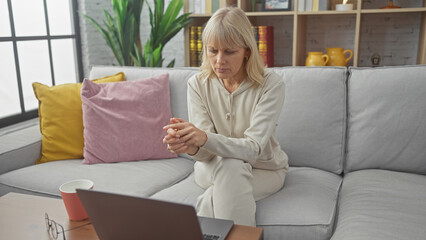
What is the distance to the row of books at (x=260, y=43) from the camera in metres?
2.99

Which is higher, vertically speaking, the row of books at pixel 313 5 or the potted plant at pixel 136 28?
the row of books at pixel 313 5

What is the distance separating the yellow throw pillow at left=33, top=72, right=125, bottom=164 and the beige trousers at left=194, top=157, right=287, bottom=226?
0.81 metres

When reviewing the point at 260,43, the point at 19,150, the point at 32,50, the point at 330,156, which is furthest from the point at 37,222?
the point at 260,43

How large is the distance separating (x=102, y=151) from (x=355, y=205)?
1148 mm

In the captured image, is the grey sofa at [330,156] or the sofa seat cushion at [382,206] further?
the grey sofa at [330,156]

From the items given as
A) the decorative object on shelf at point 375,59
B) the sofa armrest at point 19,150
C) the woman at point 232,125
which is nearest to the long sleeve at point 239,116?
the woman at point 232,125

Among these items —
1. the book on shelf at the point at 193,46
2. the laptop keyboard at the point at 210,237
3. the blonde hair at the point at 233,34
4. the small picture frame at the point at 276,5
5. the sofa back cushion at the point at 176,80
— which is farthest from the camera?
the book on shelf at the point at 193,46

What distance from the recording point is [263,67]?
1.57 meters

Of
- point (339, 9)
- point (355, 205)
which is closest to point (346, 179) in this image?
point (355, 205)

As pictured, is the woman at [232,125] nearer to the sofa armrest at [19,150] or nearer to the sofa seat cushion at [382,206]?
the sofa seat cushion at [382,206]

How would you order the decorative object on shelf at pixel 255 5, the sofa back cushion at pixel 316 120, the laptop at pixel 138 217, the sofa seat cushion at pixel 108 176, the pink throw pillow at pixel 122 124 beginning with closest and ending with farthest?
the laptop at pixel 138 217, the sofa seat cushion at pixel 108 176, the sofa back cushion at pixel 316 120, the pink throw pillow at pixel 122 124, the decorative object on shelf at pixel 255 5

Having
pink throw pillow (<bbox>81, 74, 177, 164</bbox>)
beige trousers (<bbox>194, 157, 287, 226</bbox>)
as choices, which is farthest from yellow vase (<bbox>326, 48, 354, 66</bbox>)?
beige trousers (<bbox>194, 157, 287, 226</bbox>)

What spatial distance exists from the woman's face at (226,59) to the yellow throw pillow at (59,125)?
2.78 ft

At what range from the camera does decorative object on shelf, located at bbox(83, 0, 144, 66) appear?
109 inches
